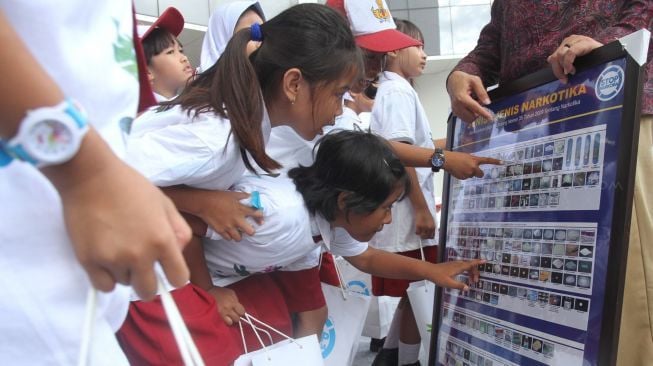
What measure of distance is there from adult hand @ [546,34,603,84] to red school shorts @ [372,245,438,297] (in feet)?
3.78

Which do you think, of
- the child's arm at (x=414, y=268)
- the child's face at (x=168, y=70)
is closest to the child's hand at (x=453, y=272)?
the child's arm at (x=414, y=268)

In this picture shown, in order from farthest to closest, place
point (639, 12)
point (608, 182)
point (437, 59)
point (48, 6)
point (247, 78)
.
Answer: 1. point (437, 59)
2. point (247, 78)
3. point (639, 12)
4. point (608, 182)
5. point (48, 6)

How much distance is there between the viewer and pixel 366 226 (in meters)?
1.65

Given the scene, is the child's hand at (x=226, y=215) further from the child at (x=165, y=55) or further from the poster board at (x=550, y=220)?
the child at (x=165, y=55)

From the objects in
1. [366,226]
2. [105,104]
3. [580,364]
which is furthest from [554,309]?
[105,104]

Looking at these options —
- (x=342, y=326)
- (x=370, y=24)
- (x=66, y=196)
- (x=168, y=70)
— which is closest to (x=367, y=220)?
(x=342, y=326)

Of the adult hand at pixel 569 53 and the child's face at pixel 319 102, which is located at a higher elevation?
the adult hand at pixel 569 53

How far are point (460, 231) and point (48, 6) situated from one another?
4.28ft

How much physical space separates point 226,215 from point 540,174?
0.75 metres

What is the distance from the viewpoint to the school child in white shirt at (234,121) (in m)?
1.23

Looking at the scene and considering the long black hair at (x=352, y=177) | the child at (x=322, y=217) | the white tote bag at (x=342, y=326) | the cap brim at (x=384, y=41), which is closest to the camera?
the child at (x=322, y=217)

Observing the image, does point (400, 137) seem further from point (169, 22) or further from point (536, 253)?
point (169, 22)

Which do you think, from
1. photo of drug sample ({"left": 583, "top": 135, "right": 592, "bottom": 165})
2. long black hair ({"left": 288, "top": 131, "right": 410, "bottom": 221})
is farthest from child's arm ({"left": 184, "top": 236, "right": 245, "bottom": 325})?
photo of drug sample ({"left": 583, "top": 135, "right": 592, "bottom": 165})

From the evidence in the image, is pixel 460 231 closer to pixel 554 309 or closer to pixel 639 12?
pixel 554 309
